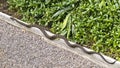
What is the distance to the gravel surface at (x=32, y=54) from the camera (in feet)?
14.9

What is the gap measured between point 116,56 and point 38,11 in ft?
5.41

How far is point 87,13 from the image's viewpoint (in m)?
5.09

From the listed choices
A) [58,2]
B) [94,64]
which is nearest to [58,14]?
A: [58,2]

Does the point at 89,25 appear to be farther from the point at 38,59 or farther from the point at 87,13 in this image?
the point at 38,59

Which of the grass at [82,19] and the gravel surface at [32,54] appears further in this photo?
the grass at [82,19]

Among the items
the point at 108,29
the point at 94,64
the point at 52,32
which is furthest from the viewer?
the point at 52,32

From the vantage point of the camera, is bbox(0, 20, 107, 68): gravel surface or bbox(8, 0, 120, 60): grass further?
bbox(8, 0, 120, 60): grass

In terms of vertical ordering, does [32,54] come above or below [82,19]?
below

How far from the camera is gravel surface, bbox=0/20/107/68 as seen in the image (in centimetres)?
455

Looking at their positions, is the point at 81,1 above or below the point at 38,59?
above

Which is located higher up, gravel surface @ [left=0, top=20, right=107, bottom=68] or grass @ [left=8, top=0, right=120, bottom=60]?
grass @ [left=8, top=0, right=120, bottom=60]

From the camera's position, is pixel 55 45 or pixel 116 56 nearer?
pixel 116 56

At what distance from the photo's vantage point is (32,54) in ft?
15.6

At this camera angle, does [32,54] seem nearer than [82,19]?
Yes
